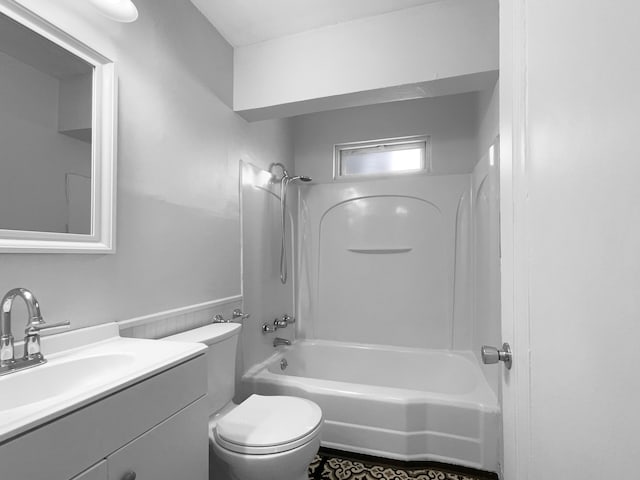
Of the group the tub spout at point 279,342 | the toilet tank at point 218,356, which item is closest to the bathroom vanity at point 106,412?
the toilet tank at point 218,356

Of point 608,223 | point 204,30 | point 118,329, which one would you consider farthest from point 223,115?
point 608,223

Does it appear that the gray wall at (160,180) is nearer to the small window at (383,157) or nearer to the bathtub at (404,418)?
the bathtub at (404,418)

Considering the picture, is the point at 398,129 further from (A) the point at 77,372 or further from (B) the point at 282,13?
(A) the point at 77,372

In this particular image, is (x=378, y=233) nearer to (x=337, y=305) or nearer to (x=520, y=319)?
(x=337, y=305)

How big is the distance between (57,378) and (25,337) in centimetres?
15

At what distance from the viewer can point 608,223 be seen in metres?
0.39

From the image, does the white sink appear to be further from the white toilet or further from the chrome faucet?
the white toilet

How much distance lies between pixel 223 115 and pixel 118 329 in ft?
4.50

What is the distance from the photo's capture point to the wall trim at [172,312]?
1.39m

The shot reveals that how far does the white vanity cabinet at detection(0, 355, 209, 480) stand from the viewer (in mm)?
650

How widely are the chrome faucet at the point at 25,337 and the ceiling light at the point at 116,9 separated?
3.41 feet

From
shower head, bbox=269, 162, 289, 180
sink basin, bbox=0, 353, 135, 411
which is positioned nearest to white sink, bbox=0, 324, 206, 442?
sink basin, bbox=0, 353, 135, 411

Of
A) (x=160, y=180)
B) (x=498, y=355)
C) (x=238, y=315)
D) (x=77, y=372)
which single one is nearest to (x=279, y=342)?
(x=238, y=315)

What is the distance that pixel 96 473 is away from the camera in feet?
2.51
